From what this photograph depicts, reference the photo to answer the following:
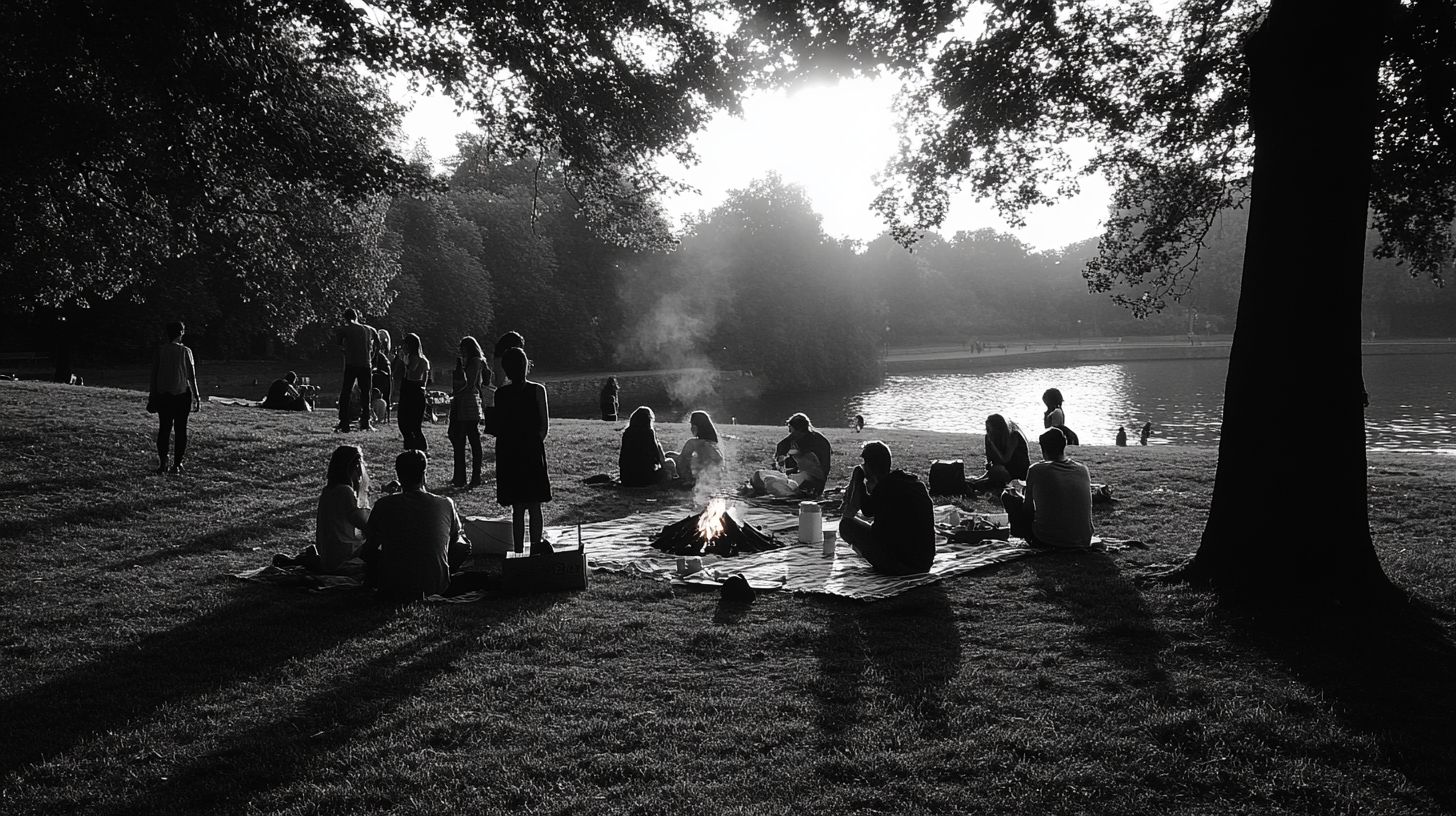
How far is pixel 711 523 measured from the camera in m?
9.34

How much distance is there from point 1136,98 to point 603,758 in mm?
12870

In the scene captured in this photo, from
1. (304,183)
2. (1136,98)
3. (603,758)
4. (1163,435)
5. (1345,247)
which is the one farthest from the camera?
(1163,435)

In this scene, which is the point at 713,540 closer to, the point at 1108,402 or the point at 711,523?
the point at 711,523

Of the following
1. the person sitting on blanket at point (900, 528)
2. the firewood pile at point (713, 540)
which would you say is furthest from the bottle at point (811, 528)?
the person sitting on blanket at point (900, 528)

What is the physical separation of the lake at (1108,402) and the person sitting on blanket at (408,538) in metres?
27.0

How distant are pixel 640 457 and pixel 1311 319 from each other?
8.55m

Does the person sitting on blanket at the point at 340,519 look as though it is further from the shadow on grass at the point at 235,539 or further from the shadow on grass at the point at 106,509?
the shadow on grass at the point at 106,509

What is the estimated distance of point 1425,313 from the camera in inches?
3821

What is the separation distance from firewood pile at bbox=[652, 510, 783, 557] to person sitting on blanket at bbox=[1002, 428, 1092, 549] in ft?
8.42

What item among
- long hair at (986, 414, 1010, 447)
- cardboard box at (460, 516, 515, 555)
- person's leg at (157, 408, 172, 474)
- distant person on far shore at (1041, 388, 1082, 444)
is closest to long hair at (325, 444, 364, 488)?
cardboard box at (460, 516, 515, 555)

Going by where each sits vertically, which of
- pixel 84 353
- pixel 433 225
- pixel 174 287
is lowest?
pixel 84 353

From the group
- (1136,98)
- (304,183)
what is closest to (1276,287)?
(1136,98)

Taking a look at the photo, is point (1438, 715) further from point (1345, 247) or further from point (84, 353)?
point (84, 353)

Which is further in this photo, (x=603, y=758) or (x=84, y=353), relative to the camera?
(x=84, y=353)
